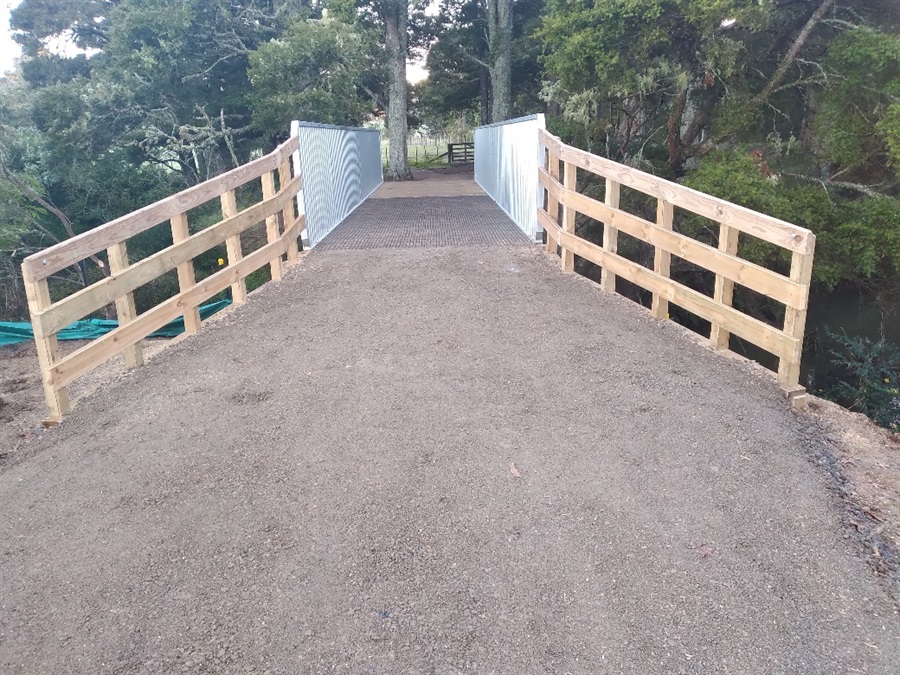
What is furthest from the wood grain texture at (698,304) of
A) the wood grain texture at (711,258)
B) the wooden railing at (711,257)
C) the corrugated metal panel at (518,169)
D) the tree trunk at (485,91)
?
the tree trunk at (485,91)

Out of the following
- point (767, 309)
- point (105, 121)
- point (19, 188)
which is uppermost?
point (105, 121)

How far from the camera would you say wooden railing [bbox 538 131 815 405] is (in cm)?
448

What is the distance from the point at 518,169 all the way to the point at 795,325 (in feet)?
22.0

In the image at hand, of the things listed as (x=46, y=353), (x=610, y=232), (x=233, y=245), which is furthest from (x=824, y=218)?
(x=46, y=353)

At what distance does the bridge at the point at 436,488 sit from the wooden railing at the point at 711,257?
0.02 meters

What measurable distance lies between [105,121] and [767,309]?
17.7 meters

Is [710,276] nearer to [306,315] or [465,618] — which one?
[306,315]

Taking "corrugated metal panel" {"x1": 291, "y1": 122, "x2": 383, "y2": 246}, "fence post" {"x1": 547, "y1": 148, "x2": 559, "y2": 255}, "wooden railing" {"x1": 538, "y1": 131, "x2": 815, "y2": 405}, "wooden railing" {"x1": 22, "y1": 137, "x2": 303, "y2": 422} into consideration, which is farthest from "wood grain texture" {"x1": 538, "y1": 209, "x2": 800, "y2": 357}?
"corrugated metal panel" {"x1": 291, "y1": 122, "x2": 383, "y2": 246}

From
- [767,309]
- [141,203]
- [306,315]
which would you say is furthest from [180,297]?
[141,203]

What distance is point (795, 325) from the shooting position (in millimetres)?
4469

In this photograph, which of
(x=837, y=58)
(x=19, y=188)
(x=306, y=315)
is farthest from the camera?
(x=19, y=188)

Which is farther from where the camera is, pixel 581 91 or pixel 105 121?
pixel 105 121

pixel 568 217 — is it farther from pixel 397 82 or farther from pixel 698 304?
pixel 397 82

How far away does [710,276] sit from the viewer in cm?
1498
